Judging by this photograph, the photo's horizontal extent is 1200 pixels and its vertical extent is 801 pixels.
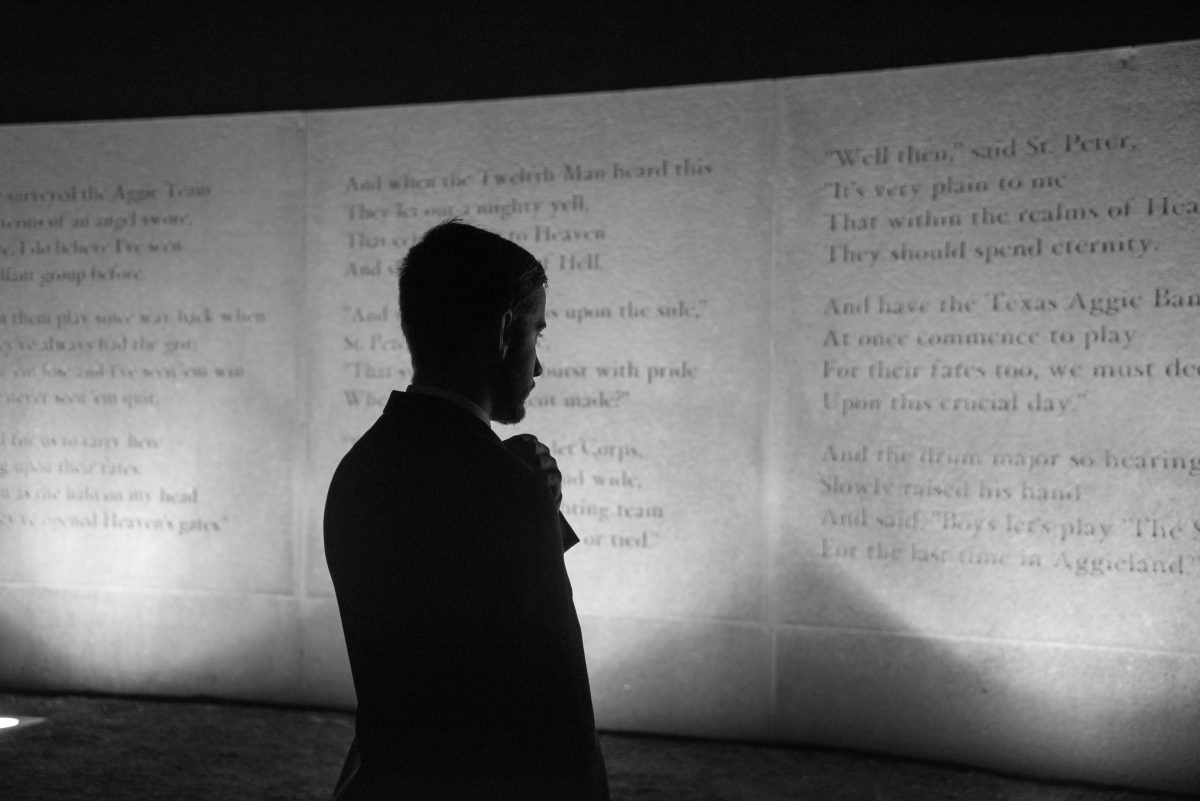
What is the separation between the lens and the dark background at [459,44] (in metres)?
4.32

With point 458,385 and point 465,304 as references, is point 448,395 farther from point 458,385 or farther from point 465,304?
point 465,304

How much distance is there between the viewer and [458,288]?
1537 mm

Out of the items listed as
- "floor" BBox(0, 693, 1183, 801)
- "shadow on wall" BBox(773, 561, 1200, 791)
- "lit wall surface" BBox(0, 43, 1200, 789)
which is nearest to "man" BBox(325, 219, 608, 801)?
"floor" BBox(0, 693, 1183, 801)

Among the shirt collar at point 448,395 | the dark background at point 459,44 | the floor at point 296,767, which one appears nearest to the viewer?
the shirt collar at point 448,395

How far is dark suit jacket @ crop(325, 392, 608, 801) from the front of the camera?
1312 millimetres

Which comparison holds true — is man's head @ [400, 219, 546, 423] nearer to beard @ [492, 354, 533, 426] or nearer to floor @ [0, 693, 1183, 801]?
beard @ [492, 354, 533, 426]

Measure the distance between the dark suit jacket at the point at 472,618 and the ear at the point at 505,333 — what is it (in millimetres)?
180

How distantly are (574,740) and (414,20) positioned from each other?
4.42 meters

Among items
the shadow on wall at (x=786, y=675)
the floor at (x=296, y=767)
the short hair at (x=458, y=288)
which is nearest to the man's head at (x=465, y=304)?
the short hair at (x=458, y=288)

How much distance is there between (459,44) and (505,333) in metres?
3.76

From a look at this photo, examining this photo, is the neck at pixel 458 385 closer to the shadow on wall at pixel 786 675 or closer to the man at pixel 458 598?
the man at pixel 458 598

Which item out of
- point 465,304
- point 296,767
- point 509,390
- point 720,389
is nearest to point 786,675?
point 720,389

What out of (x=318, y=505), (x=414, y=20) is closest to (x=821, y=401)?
(x=318, y=505)

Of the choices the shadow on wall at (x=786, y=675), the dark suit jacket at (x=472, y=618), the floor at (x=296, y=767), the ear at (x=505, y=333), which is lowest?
the floor at (x=296, y=767)
